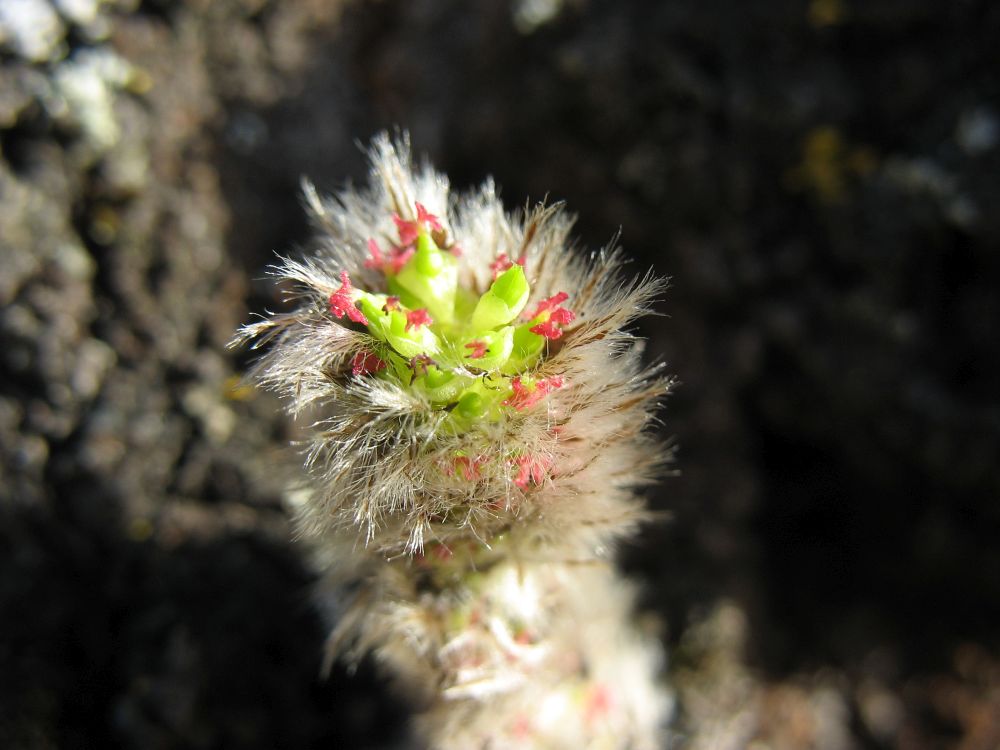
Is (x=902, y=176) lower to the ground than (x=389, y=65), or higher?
lower

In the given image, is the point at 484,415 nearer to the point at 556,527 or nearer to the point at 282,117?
the point at 556,527

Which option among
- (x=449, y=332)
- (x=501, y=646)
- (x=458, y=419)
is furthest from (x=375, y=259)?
(x=501, y=646)

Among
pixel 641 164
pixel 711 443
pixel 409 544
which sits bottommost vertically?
pixel 711 443

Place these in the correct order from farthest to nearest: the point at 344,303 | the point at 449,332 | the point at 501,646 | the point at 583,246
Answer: the point at 583,246 < the point at 501,646 < the point at 449,332 < the point at 344,303

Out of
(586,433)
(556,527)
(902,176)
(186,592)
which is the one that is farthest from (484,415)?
(902,176)

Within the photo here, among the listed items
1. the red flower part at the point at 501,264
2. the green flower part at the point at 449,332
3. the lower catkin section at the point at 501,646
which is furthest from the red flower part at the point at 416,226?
the lower catkin section at the point at 501,646

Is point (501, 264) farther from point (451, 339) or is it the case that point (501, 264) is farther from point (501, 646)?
point (501, 646)

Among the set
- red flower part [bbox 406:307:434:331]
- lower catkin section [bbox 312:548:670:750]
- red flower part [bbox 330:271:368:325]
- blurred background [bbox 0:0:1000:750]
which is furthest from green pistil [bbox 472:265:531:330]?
blurred background [bbox 0:0:1000:750]

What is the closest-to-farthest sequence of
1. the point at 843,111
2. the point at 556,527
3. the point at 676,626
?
the point at 556,527 → the point at 843,111 → the point at 676,626
